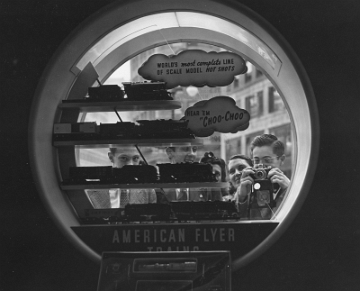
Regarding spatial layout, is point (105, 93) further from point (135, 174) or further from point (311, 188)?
point (311, 188)

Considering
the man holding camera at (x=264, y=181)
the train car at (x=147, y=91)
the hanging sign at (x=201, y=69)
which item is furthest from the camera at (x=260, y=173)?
the train car at (x=147, y=91)

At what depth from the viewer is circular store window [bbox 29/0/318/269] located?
235 cm

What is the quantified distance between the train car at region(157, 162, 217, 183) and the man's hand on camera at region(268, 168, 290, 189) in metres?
0.32

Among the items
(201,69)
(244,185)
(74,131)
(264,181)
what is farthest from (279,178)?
(74,131)

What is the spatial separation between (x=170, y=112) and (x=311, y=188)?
0.78m

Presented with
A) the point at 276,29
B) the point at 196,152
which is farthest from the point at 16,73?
the point at 276,29

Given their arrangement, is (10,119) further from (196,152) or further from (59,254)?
(196,152)

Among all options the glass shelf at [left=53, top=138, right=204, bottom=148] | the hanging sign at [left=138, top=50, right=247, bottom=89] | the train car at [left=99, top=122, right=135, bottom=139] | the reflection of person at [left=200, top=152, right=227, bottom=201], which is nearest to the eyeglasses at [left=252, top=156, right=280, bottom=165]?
the reflection of person at [left=200, top=152, right=227, bottom=201]

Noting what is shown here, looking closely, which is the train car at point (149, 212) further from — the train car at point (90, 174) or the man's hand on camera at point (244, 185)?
the man's hand on camera at point (244, 185)

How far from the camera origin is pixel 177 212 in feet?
8.23

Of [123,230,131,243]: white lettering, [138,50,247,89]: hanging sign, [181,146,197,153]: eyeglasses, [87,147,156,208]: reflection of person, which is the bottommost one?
[123,230,131,243]: white lettering

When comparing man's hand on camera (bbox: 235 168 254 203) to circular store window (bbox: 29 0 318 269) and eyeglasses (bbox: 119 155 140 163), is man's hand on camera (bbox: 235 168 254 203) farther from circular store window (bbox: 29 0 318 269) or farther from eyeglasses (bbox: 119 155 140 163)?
eyeglasses (bbox: 119 155 140 163)

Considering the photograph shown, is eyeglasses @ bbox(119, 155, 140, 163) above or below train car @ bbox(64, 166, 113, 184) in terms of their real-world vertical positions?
above

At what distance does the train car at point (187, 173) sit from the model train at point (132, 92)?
338mm
